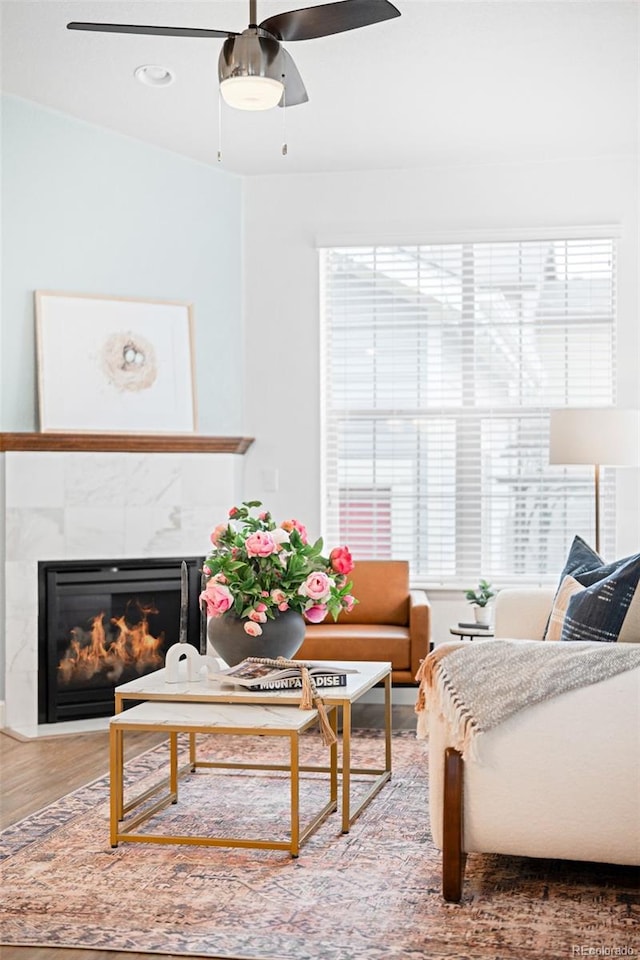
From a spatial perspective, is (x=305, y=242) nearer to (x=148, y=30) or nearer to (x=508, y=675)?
(x=148, y=30)

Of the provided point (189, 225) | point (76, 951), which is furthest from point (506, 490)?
point (76, 951)

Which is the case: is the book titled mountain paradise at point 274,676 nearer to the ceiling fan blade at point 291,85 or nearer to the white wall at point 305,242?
the ceiling fan blade at point 291,85

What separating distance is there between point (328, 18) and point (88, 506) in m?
2.98

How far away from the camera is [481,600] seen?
18.4ft

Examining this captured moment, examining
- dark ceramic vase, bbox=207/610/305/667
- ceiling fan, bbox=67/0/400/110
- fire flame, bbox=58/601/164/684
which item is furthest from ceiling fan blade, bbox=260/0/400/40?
fire flame, bbox=58/601/164/684

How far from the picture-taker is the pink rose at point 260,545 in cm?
382

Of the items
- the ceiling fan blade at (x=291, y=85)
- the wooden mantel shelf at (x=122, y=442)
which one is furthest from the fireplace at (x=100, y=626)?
the ceiling fan blade at (x=291, y=85)

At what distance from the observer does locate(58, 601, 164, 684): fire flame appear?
5.49 metres

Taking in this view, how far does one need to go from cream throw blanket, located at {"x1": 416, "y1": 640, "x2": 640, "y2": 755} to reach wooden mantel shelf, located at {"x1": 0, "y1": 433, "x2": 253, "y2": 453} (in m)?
2.92

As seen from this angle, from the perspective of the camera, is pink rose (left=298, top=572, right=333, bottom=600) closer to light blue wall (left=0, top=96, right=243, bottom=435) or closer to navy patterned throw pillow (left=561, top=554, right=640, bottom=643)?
navy patterned throw pillow (left=561, top=554, right=640, bottom=643)

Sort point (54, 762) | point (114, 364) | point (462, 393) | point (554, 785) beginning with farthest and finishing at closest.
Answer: point (462, 393)
point (114, 364)
point (54, 762)
point (554, 785)

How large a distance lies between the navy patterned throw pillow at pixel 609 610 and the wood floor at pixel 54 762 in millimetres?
2005

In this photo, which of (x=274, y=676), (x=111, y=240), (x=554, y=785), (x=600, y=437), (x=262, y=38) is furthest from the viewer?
(x=111, y=240)

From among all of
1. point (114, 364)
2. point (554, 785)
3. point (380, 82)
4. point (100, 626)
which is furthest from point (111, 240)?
point (554, 785)
